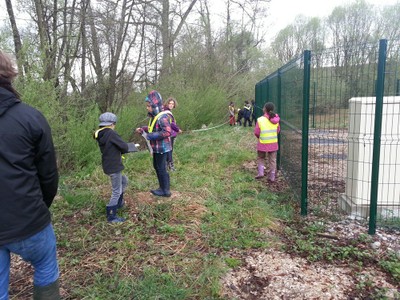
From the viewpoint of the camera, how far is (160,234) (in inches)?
159

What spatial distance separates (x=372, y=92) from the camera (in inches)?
160

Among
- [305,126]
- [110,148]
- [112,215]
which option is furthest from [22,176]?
[305,126]

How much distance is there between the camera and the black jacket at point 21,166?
5.94ft

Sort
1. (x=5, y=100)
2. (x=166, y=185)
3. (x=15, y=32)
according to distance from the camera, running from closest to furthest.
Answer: (x=5, y=100)
(x=166, y=185)
(x=15, y=32)

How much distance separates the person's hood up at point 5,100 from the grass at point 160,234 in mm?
1826

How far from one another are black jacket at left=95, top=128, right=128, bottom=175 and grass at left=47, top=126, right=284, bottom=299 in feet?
2.53

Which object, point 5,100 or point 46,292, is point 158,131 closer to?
point 46,292

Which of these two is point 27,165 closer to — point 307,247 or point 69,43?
point 307,247

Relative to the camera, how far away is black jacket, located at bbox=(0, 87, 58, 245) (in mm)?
1810

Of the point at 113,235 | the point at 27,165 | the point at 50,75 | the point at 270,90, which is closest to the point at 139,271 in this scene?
the point at 113,235

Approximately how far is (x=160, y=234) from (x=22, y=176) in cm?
241

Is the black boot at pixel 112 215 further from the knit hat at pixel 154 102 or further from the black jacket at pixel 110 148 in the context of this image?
the knit hat at pixel 154 102

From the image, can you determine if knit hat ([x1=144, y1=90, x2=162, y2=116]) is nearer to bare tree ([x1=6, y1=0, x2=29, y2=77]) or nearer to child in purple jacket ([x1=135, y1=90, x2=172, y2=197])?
child in purple jacket ([x1=135, y1=90, x2=172, y2=197])

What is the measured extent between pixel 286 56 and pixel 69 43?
101 ft
